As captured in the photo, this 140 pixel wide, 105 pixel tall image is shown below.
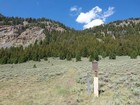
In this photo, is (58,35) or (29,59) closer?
(29,59)

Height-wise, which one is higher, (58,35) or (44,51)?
(58,35)

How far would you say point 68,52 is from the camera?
92.4 metres

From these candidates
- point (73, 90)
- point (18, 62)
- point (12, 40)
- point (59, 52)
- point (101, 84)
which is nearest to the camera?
point (73, 90)

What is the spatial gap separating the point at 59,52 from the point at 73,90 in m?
79.5

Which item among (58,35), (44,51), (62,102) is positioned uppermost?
(58,35)

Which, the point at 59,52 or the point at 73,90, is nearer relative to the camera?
the point at 73,90

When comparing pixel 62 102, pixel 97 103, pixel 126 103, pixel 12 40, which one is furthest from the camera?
pixel 12 40

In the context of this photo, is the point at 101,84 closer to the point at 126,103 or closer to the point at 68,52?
the point at 126,103

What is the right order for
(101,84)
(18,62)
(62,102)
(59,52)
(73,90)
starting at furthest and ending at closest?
(59,52), (18,62), (101,84), (73,90), (62,102)

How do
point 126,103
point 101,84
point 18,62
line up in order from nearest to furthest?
point 126,103
point 101,84
point 18,62

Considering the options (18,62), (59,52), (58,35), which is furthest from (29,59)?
(58,35)

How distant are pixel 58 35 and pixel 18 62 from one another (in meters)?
60.0

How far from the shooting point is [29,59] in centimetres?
9050

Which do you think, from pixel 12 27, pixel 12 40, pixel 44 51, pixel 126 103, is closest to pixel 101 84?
pixel 126 103
